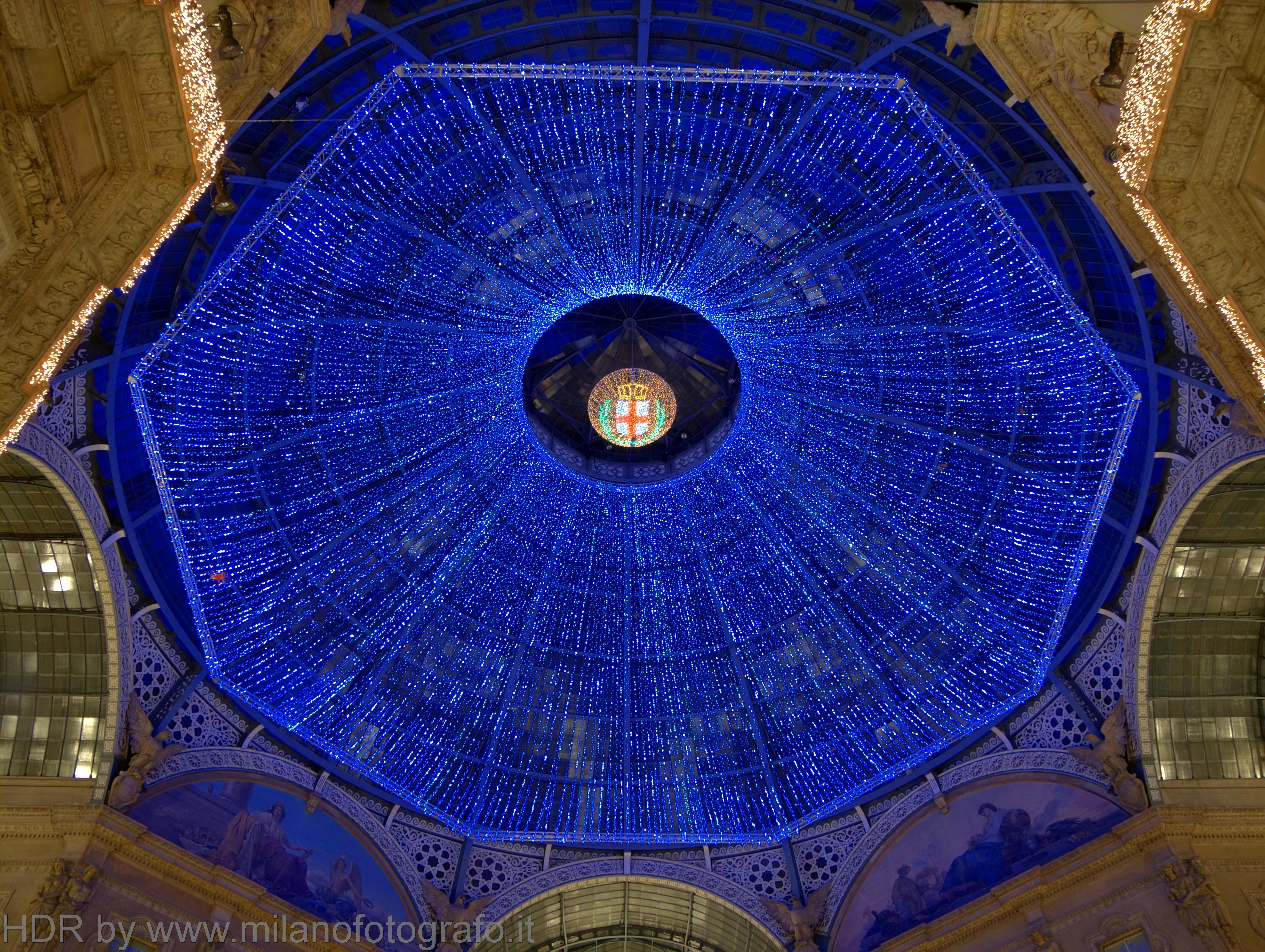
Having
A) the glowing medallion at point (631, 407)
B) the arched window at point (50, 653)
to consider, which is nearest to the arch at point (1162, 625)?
the glowing medallion at point (631, 407)

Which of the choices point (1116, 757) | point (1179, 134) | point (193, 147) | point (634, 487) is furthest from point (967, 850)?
point (193, 147)

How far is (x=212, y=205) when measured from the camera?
Result: 13.3 meters

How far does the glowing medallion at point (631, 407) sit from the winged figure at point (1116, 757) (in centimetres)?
971

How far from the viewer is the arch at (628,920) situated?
20.1 metres

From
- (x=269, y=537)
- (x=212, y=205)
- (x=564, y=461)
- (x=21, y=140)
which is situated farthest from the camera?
(x=564, y=461)

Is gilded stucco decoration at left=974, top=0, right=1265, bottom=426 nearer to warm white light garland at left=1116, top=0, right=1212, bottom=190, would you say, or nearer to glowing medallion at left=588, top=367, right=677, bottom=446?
warm white light garland at left=1116, top=0, right=1212, bottom=190

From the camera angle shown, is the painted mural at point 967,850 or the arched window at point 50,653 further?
the painted mural at point 967,850

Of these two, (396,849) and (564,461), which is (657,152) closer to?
(564,461)

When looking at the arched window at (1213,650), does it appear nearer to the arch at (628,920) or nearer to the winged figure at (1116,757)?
the winged figure at (1116,757)

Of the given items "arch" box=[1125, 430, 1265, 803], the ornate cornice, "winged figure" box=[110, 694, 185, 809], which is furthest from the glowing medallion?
the ornate cornice

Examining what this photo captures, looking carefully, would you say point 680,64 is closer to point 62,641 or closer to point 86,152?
point 86,152

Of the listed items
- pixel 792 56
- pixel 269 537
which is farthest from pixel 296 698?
pixel 792 56

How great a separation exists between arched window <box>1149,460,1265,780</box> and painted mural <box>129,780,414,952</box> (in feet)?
48.2

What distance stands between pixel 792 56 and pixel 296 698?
13.2m
